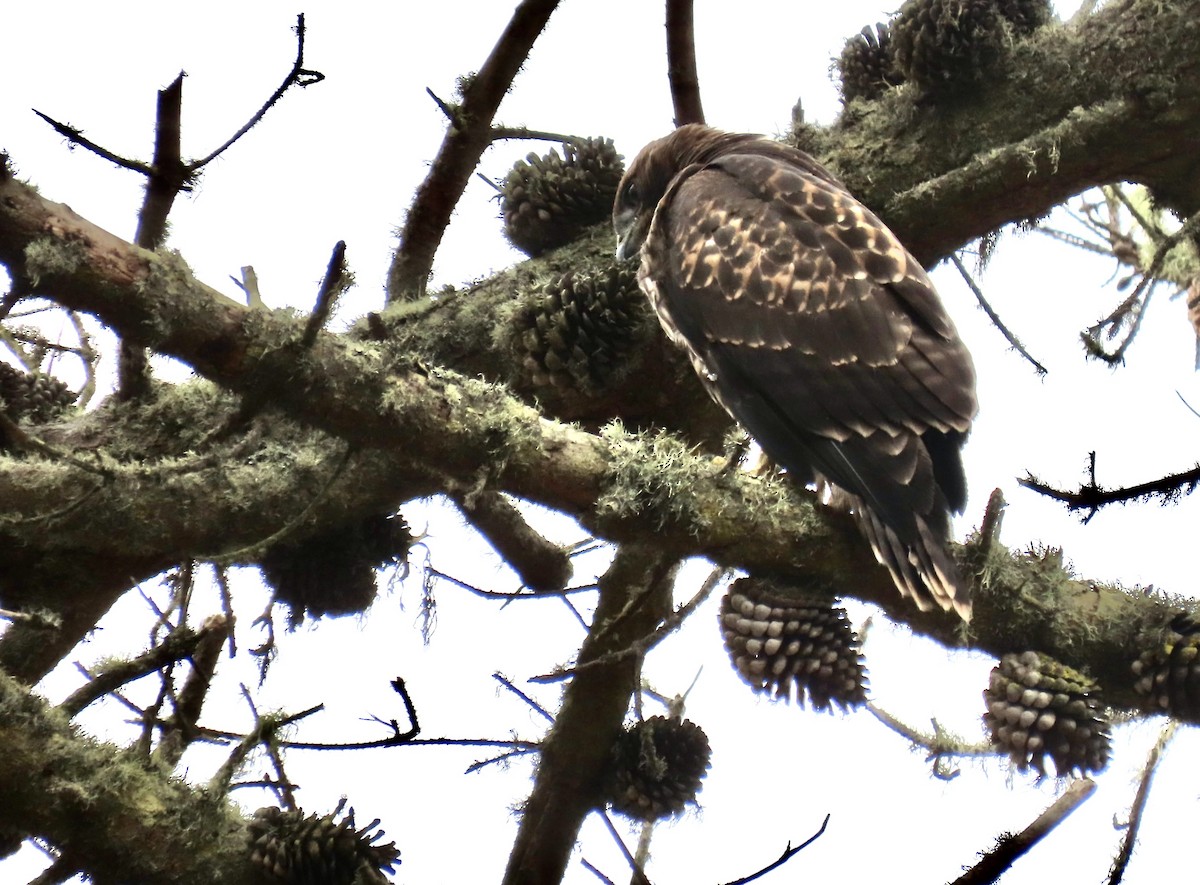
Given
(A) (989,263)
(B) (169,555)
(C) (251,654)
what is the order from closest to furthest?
(B) (169,555) < (C) (251,654) < (A) (989,263)

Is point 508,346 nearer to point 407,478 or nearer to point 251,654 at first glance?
point 407,478

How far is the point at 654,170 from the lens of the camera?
3.22m

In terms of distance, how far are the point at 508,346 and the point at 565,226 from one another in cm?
51

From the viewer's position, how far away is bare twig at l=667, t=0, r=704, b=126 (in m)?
2.94

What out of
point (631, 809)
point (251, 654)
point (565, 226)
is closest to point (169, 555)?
point (251, 654)

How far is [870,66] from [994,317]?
2.62 feet

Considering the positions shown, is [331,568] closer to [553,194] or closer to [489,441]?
[489,441]

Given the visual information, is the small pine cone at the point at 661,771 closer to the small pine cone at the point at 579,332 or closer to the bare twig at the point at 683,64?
the small pine cone at the point at 579,332

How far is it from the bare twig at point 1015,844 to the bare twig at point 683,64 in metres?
2.17

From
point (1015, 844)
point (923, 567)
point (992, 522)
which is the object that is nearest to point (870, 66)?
point (992, 522)

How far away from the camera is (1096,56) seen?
313 cm

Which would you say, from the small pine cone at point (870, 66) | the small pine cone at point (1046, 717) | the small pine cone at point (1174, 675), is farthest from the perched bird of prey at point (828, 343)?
the small pine cone at point (870, 66)

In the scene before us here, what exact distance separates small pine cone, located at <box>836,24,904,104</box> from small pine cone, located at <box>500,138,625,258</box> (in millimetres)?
784

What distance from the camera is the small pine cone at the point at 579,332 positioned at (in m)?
2.67
